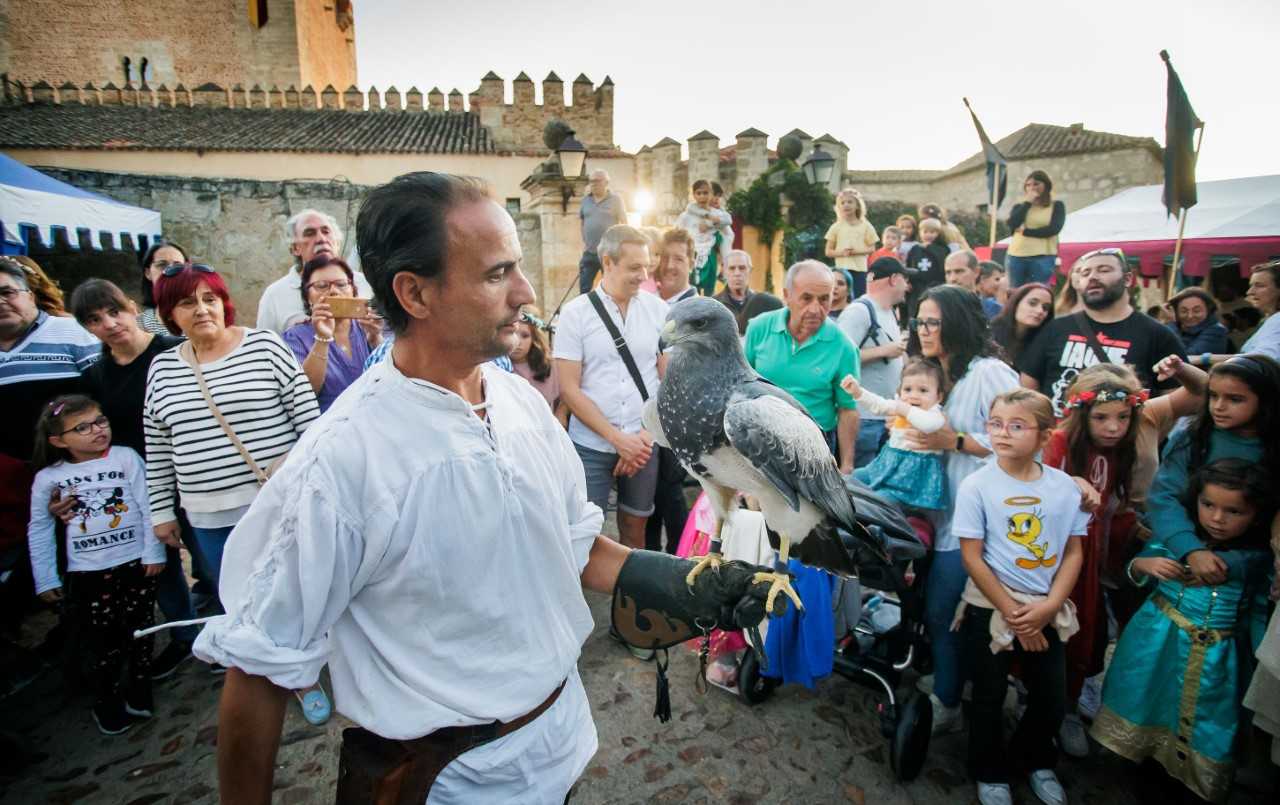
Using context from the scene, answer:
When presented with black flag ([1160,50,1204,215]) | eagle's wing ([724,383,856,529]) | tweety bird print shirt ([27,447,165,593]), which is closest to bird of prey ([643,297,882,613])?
eagle's wing ([724,383,856,529])

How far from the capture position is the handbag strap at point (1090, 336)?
3836 mm

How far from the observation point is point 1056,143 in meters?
24.3

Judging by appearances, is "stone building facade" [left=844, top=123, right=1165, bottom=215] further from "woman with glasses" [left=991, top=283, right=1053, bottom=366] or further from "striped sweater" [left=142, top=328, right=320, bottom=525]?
"striped sweater" [left=142, top=328, right=320, bottom=525]

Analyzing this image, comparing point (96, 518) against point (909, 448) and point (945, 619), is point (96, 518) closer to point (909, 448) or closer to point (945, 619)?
point (909, 448)

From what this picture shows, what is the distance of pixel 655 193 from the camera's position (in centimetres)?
2191

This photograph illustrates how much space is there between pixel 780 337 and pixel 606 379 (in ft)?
4.01

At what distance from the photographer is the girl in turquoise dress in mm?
2553

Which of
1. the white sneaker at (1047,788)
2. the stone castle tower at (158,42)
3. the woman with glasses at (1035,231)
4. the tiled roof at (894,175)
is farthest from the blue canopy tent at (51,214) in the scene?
the tiled roof at (894,175)

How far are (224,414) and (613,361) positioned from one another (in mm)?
2146

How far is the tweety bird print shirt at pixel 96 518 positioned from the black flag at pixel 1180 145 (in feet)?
29.5

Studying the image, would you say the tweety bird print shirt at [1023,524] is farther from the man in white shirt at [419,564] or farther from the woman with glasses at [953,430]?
the man in white shirt at [419,564]

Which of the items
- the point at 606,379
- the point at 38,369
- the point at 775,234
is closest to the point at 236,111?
the point at 775,234

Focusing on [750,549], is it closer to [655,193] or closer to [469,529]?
[469,529]

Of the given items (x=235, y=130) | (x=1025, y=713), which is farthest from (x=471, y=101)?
(x=1025, y=713)
